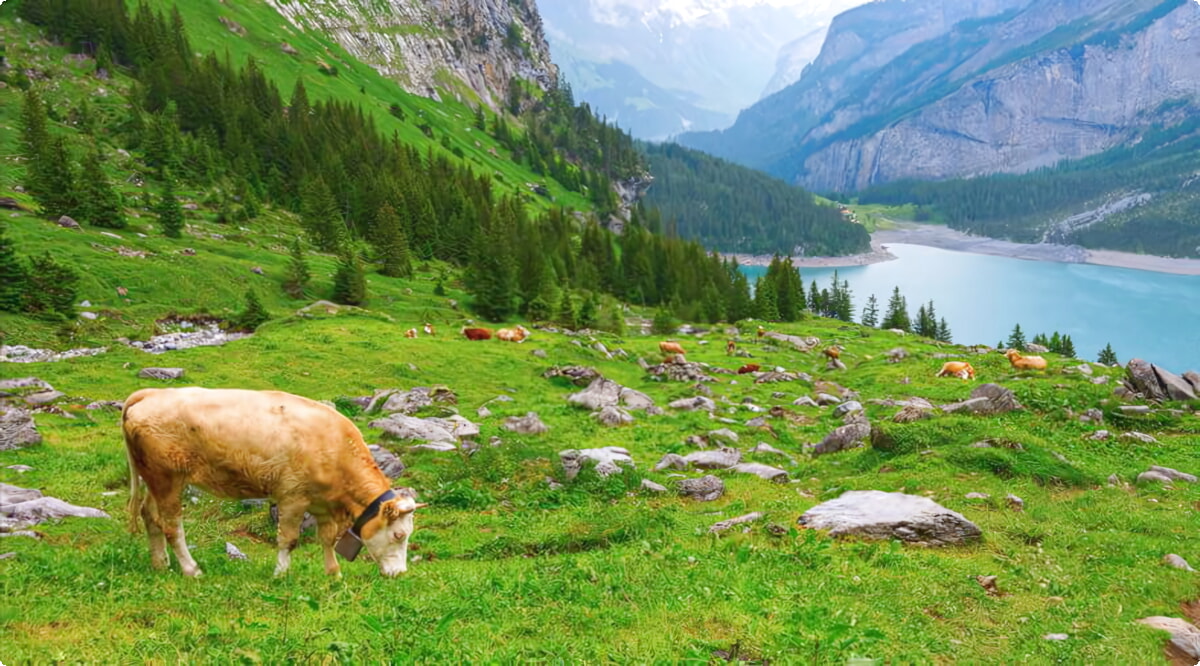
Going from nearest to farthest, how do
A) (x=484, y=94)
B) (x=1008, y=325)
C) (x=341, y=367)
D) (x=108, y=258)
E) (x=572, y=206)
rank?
1. (x=341, y=367)
2. (x=108, y=258)
3. (x=1008, y=325)
4. (x=572, y=206)
5. (x=484, y=94)

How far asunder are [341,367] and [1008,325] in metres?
132

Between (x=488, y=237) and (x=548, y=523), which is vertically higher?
(x=488, y=237)

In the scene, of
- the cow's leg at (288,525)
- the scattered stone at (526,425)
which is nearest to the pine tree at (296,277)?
the scattered stone at (526,425)

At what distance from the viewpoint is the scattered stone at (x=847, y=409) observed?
2302 cm

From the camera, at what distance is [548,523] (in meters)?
11.5

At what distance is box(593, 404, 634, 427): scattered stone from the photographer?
20.5 m

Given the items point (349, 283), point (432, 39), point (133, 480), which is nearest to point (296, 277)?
point (349, 283)

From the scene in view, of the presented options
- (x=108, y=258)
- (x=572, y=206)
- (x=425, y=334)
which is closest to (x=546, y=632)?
(x=425, y=334)

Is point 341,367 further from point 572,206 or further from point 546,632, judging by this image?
point 572,206

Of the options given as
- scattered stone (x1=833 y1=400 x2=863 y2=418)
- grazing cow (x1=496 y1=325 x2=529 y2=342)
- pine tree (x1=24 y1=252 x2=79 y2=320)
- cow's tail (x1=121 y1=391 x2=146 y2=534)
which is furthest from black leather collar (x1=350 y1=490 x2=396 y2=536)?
grazing cow (x1=496 y1=325 x2=529 y2=342)

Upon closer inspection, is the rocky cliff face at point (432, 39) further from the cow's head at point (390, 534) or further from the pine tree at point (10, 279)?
the cow's head at point (390, 534)

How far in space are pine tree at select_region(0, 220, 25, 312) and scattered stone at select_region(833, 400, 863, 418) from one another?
118 ft

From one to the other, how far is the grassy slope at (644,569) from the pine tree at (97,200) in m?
25.2

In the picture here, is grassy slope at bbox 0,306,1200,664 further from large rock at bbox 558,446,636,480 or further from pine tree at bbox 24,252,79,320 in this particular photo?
pine tree at bbox 24,252,79,320
